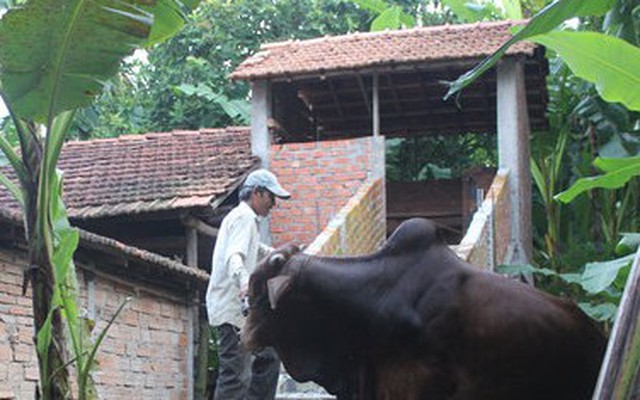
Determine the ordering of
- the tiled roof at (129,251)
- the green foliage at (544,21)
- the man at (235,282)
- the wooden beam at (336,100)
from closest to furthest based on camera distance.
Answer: the green foliage at (544,21)
the man at (235,282)
the tiled roof at (129,251)
the wooden beam at (336,100)

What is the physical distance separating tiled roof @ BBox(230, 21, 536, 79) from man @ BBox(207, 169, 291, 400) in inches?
204

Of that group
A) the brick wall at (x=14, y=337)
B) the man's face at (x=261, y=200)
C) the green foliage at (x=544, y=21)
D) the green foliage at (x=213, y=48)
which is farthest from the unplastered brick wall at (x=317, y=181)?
the green foliage at (x=544, y=21)

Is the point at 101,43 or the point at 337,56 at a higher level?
the point at 337,56

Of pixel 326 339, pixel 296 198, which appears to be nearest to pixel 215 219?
pixel 296 198

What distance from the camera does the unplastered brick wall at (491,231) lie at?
315 inches

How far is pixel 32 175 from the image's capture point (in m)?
4.46

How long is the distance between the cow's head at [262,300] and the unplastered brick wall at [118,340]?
4.01 meters

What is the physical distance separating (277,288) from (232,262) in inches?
102

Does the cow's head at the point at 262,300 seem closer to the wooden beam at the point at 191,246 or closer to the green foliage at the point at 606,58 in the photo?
the green foliage at the point at 606,58

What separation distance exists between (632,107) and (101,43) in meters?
2.09

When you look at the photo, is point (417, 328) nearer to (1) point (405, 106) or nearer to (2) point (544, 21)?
(2) point (544, 21)

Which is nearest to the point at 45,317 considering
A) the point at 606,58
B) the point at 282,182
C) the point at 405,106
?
the point at 606,58

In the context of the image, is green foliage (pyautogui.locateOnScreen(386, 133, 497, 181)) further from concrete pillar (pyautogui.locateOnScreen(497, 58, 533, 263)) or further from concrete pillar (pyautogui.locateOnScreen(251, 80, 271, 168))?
concrete pillar (pyautogui.locateOnScreen(497, 58, 533, 263))

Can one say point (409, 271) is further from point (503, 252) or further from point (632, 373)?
point (503, 252)
